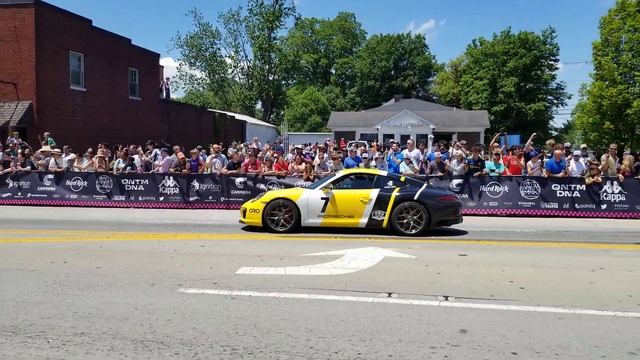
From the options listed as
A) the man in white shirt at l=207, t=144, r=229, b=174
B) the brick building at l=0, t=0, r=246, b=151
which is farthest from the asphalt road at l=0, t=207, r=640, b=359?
the brick building at l=0, t=0, r=246, b=151

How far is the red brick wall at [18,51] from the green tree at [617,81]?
30288mm

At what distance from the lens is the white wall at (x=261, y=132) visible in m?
48.6

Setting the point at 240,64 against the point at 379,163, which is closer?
the point at 379,163

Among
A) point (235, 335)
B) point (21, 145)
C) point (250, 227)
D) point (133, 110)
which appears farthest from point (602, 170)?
point (133, 110)

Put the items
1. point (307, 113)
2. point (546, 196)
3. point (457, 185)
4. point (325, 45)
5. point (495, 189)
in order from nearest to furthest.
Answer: point (546, 196)
point (495, 189)
point (457, 185)
point (307, 113)
point (325, 45)

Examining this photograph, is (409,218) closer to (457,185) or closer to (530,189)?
(457,185)

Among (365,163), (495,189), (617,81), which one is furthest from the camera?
(617,81)

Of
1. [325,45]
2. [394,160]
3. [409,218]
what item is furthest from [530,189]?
[325,45]

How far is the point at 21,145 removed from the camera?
19.4 metres

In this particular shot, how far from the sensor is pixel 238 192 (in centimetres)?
1505

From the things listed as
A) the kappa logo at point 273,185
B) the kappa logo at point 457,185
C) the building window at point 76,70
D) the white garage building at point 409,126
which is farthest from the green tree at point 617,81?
the building window at point 76,70

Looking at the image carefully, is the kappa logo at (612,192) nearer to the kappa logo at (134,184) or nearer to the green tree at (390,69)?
the kappa logo at (134,184)

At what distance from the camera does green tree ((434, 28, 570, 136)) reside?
56.6 m

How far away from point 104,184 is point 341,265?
1017 centimetres
